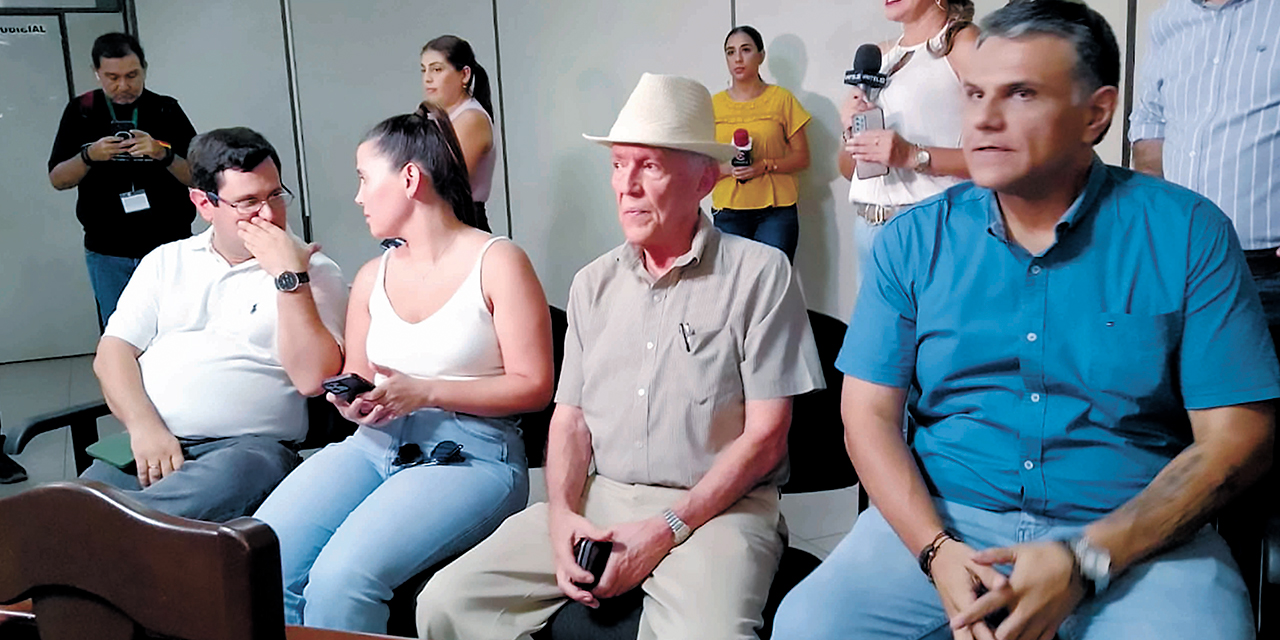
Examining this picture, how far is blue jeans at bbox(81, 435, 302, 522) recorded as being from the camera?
2.00 metres

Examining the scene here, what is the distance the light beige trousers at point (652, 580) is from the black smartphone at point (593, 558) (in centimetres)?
7

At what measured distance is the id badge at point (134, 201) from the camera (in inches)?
157

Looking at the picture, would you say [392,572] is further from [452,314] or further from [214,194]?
[214,194]

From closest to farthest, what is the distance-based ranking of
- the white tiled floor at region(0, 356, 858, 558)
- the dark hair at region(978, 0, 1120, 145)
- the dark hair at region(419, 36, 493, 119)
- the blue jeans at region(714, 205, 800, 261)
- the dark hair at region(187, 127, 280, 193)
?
the dark hair at region(978, 0, 1120, 145) < the dark hair at region(187, 127, 280, 193) < the white tiled floor at region(0, 356, 858, 558) < the dark hair at region(419, 36, 493, 119) < the blue jeans at region(714, 205, 800, 261)

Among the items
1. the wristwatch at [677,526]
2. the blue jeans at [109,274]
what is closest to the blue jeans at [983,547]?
the wristwatch at [677,526]

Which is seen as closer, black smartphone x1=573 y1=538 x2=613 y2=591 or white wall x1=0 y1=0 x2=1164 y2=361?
black smartphone x1=573 y1=538 x2=613 y2=591

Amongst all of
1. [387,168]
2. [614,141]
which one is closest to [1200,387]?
[614,141]

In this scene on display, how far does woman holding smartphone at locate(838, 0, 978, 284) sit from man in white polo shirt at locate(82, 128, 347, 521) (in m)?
1.34

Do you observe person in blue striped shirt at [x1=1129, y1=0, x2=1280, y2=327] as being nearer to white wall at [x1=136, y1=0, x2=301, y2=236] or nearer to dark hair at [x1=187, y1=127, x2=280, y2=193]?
dark hair at [x1=187, y1=127, x2=280, y2=193]

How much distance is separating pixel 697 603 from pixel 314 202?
519cm

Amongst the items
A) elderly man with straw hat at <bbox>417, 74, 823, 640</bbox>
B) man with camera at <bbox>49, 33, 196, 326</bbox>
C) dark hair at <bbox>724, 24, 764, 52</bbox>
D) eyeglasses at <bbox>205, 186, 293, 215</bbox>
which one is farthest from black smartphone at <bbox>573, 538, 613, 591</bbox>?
dark hair at <bbox>724, 24, 764, 52</bbox>

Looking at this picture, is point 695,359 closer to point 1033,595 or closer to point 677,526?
point 677,526

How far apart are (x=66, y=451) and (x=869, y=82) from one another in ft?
11.7

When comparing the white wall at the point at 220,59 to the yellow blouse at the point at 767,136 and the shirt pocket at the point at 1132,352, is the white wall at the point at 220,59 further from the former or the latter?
the shirt pocket at the point at 1132,352
